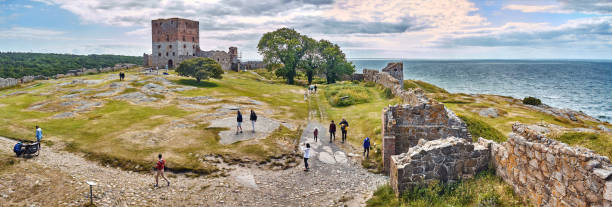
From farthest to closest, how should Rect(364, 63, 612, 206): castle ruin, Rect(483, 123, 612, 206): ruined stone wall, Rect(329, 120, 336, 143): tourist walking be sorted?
Rect(329, 120, 336, 143): tourist walking, Rect(364, 63, 612, 206): castle ruin, Rect(483, 123, 612, 206): ruined stone wall

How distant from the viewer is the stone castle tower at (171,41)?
81750 mm

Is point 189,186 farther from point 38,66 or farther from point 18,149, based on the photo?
point 38,66

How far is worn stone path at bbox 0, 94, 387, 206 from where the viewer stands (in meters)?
15.3

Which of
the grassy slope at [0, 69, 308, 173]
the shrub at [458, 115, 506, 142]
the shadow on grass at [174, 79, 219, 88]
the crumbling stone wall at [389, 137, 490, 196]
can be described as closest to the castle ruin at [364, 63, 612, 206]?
the crumbling stone wall at [389, 137, 490, 196]

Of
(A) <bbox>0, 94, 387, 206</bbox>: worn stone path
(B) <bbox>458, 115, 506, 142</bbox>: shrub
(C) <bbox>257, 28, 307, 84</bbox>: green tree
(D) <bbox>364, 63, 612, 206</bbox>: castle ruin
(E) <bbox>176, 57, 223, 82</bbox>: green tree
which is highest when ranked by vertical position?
(C) <bbox>257, 28, 307, 84</bbox>: green tree

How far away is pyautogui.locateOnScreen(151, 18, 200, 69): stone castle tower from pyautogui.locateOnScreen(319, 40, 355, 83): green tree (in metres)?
30.9

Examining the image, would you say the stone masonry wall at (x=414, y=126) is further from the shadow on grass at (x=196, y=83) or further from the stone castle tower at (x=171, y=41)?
the stone castle tower at (x=171, y=41)

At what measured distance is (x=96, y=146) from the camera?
72.6 feet

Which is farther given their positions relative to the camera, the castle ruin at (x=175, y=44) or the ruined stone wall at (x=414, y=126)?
the castle ruin at (x=175, y=44)

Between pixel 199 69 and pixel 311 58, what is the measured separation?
28.4 meters

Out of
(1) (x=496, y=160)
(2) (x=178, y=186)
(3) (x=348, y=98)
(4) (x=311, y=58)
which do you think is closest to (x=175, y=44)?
(4) (x=311, y=58)

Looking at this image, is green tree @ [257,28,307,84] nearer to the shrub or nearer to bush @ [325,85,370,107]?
bush @ [325,85,370,107]

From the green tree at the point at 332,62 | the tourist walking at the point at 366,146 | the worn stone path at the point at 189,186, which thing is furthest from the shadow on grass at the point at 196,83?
the tourist walking at the point at 366,146

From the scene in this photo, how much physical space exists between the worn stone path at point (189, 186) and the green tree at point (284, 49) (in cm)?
5254
